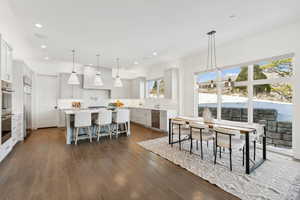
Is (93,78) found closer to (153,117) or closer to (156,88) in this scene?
(156,88)

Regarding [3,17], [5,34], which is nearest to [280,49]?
[3,17]

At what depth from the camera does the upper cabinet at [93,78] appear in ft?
20.8

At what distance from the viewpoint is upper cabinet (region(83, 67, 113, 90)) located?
6.35m

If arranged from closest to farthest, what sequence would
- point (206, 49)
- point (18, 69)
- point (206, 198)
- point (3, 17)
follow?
point (206, 198), point (3, 17), point (18, 69), point (206, 49)

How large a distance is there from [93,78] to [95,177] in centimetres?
501

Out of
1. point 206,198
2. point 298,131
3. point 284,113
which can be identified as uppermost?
point 284,113

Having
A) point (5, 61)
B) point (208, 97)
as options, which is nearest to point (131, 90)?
point (208, 97)

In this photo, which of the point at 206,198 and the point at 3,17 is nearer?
the point at 206,198

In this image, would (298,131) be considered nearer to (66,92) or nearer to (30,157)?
(30,157)

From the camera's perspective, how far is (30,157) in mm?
3127

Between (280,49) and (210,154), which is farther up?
(280,49)

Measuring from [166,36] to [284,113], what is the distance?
11.1 feet

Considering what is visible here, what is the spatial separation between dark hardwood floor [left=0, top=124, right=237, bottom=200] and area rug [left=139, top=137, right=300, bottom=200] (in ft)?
0.65

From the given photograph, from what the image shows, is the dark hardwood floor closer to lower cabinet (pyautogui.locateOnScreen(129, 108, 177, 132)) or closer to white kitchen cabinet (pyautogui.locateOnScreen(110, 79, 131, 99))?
lower cabinet (pyautogui.locateOnScreen(129, 108, 177, 132))
